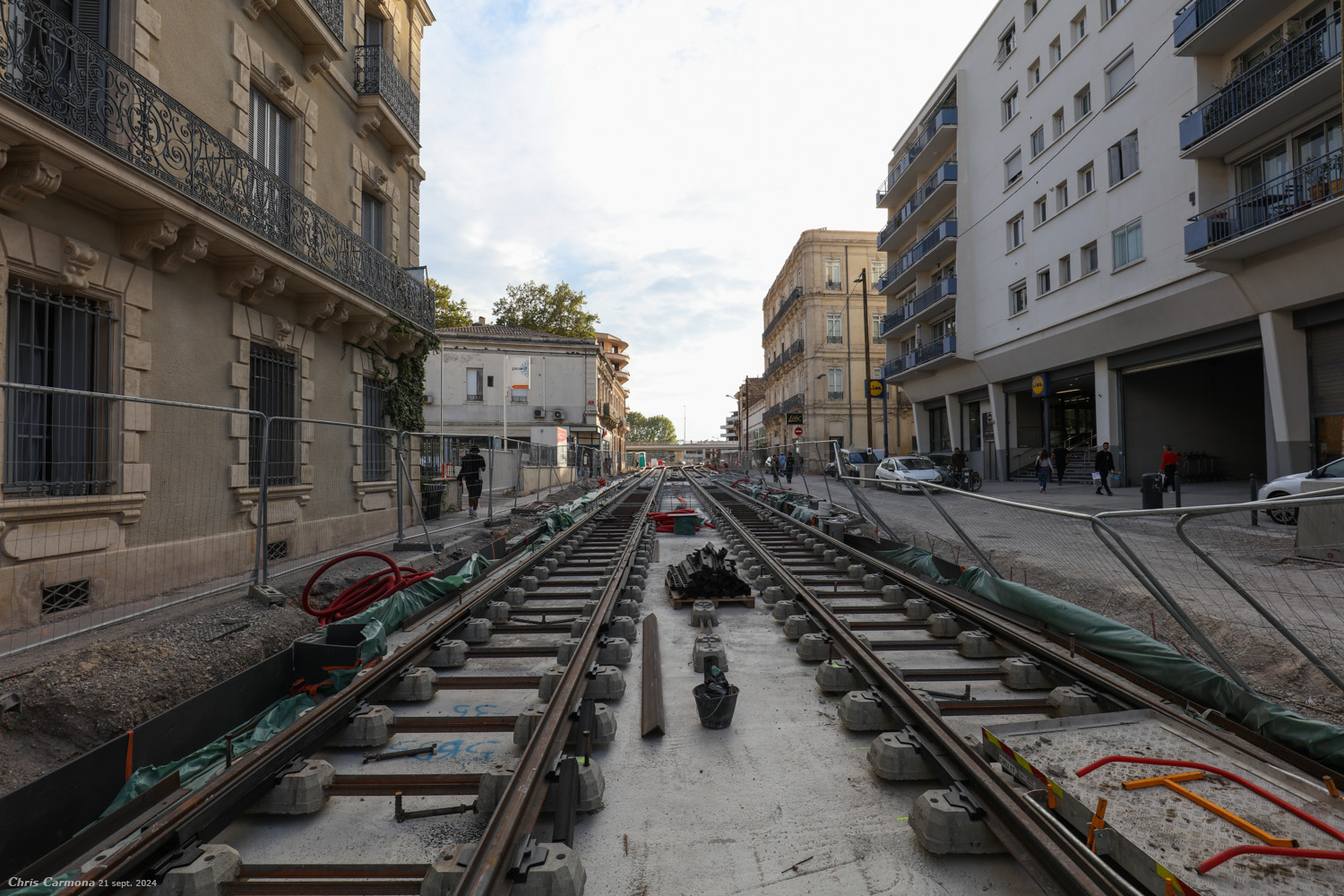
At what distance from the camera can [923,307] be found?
34.0m

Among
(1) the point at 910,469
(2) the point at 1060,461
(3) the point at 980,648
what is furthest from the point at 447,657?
(2) the point at 1060,461

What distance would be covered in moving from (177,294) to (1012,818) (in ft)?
34.4

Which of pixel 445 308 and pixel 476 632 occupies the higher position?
pixel 445 308

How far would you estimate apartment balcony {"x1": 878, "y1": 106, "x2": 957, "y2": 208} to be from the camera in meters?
31.9

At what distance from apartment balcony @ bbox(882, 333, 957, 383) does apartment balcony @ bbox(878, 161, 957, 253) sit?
6.85 metres

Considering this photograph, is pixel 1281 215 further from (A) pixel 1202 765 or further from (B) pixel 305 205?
(B) pixel 305 205

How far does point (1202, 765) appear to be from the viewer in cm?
284

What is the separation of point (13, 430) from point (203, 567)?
7.11 feet

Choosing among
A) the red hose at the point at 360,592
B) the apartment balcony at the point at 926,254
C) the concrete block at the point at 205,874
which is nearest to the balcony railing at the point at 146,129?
the red hose at the point at 360,592

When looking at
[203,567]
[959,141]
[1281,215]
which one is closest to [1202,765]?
[203,567]

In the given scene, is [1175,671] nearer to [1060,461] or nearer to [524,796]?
[524,796]

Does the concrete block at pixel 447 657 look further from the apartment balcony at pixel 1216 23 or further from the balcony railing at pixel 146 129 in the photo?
the apartment balcony at pixel 1216 23

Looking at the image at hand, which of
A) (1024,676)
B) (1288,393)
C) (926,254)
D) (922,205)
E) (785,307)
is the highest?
(785,307)

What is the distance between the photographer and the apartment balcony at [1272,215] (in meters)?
13.6
